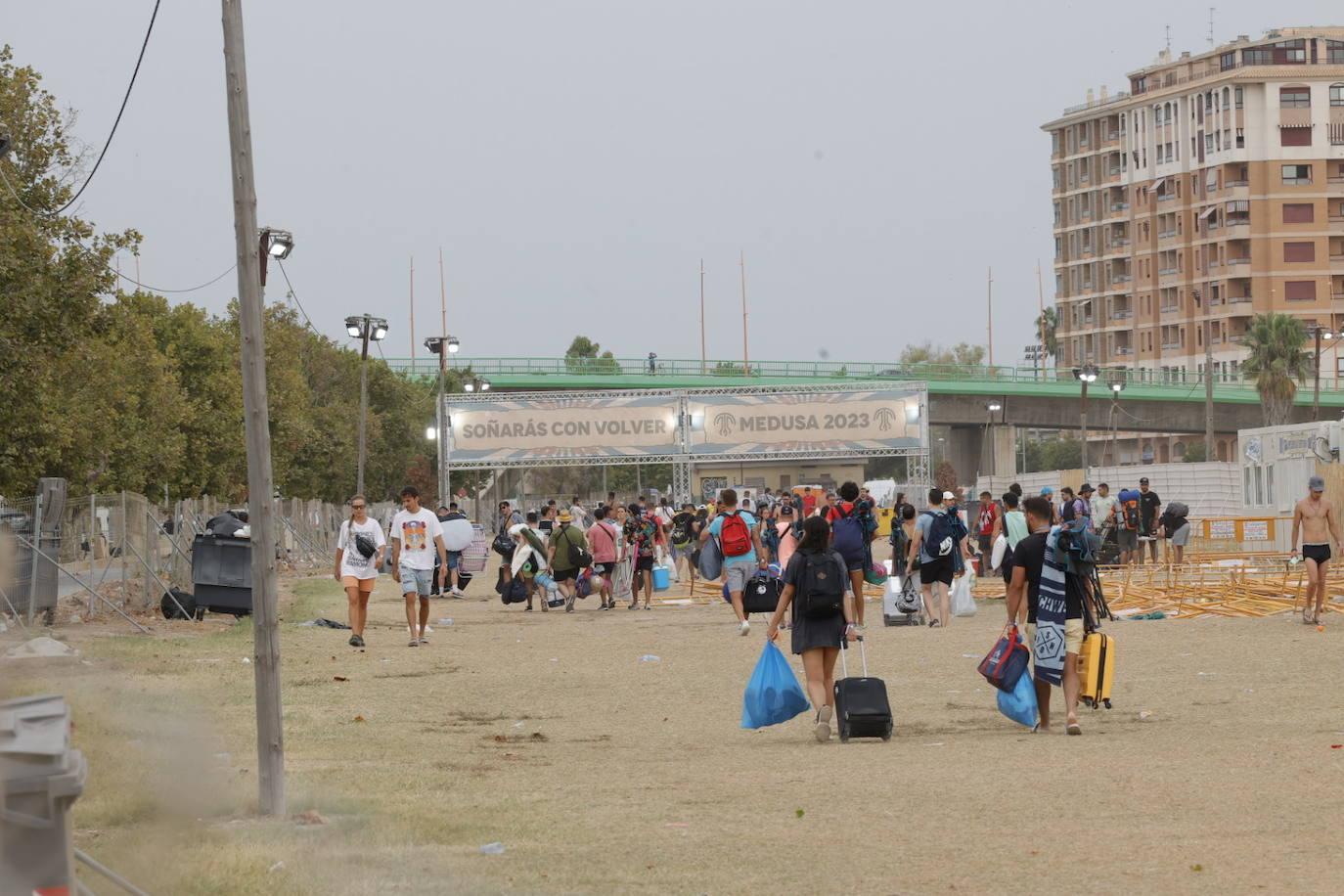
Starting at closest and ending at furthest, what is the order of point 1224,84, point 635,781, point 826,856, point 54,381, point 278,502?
point 826,856
point 635,781
point 54,381
point 278,502
point 1224,84

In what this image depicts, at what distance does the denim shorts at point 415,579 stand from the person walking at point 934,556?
18.6ft

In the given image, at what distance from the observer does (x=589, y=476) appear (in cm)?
11544

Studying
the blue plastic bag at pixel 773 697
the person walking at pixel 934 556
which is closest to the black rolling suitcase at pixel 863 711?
the blue plastic bag at pixel 773 697

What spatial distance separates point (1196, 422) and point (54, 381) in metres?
67.9

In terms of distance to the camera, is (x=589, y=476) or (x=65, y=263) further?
(x=589, y=476)

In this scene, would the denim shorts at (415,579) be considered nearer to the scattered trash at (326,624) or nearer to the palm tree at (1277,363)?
the scattered trash at (326,624)

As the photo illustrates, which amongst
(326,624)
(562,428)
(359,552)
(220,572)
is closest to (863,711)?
(359,552)

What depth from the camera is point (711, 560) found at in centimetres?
2133

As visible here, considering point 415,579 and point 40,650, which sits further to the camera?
point 415,579

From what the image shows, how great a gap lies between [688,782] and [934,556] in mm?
11850

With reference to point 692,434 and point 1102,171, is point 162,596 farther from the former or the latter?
point 1102,171

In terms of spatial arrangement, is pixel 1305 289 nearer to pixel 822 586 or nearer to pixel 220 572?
pixel 220 572

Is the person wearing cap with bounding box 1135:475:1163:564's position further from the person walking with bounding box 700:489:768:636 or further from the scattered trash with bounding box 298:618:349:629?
the scattered trash with bounding box 298:618:349:629

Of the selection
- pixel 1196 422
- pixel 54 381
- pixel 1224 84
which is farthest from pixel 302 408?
pixel 1224 84
